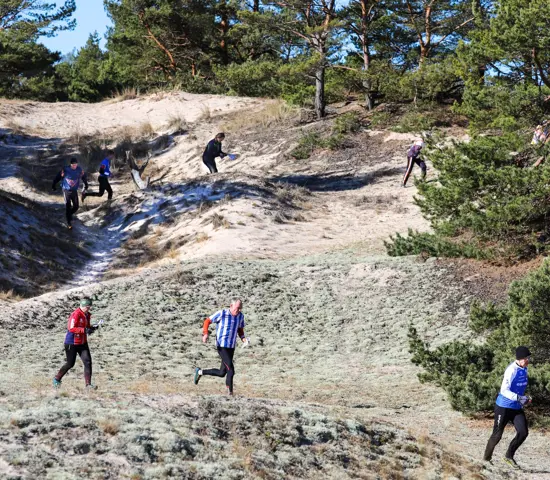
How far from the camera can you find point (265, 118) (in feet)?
126

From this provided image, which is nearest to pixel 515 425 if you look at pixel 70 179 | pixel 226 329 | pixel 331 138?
pixel 226 329

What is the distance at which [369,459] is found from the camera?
9016mm

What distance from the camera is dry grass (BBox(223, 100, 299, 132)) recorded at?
125 ft

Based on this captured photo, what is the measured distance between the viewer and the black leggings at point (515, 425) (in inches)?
378

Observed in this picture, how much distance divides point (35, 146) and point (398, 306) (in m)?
24.2

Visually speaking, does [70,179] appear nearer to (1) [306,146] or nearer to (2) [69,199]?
(2) [69,199]

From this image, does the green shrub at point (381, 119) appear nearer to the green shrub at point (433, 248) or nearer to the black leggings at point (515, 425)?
the green shrub at point (433, 248)

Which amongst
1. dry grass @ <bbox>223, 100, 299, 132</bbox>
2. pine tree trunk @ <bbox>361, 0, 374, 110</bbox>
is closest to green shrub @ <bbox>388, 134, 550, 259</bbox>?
pine tree trunk @ <bbox>361, 0, 374, 110</bbox>

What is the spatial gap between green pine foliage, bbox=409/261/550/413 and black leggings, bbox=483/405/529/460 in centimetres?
150

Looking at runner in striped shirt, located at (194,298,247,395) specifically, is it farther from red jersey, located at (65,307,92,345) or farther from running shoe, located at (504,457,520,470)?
running shoe, located at (504,457,520,470)

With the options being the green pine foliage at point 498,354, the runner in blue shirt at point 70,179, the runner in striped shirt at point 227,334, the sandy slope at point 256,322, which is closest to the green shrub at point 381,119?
the sandy slope at point 256,322

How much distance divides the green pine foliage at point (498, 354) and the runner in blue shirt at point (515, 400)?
1540 mm

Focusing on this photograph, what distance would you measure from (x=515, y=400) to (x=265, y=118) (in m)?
Answer: 29.9

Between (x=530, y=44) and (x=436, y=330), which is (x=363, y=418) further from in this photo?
(x=530, y=44)
